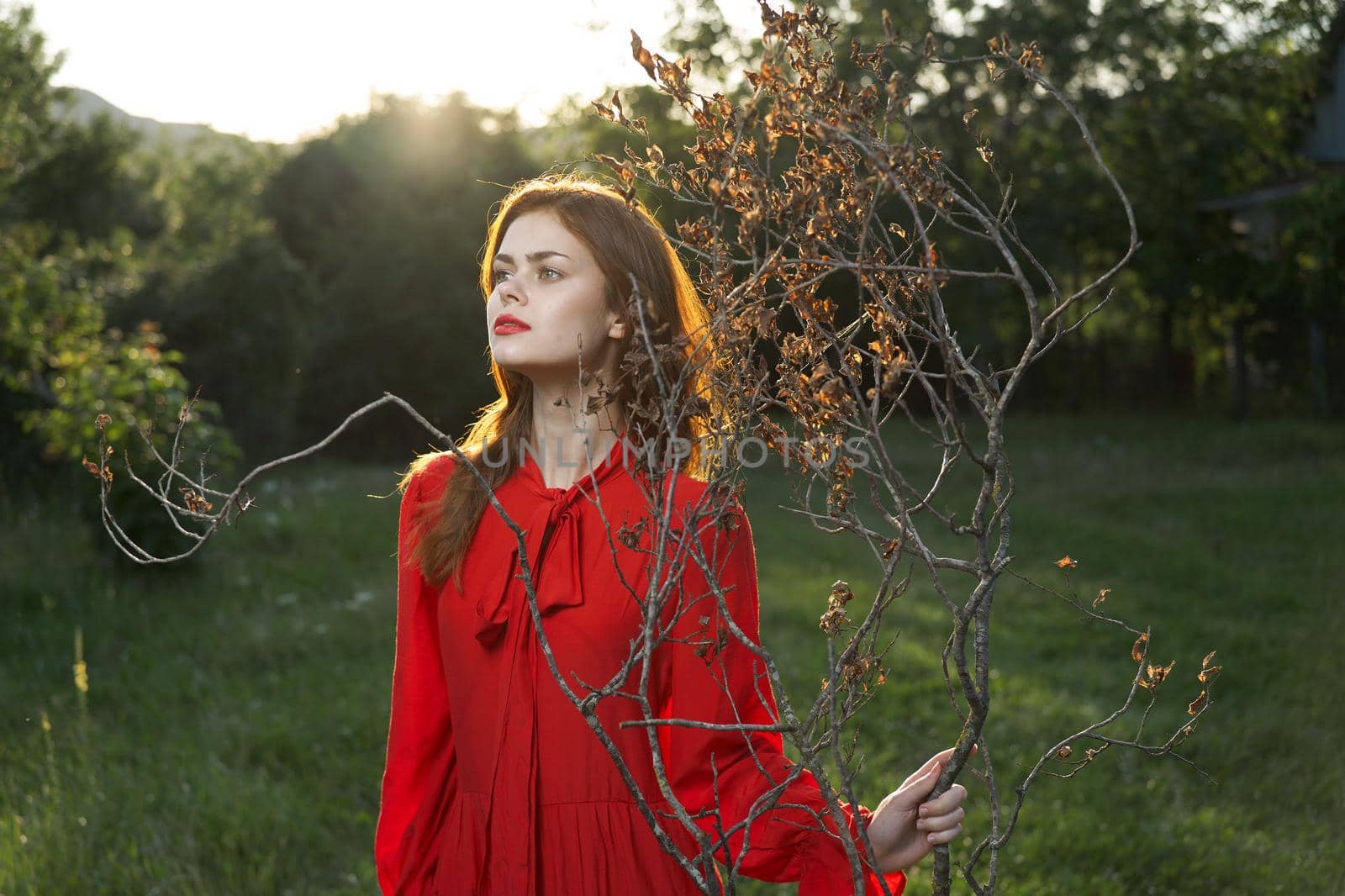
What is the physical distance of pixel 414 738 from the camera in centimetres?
228

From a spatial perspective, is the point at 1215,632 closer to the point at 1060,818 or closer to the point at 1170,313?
the point at 1060,818

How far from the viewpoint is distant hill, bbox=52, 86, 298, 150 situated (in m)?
22.3

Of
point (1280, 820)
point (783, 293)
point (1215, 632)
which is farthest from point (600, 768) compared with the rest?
point (1215, 632)

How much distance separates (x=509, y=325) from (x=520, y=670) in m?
0.59

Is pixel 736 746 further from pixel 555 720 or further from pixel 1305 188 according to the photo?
pixel 1305 188

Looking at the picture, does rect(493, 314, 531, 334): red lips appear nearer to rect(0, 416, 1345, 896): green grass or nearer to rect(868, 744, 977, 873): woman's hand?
rect(868, 744, 977, 873): woman's hand

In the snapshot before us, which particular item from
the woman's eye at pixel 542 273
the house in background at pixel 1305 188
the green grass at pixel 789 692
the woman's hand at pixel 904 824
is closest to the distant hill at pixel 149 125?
the green grass at pixel 789 692

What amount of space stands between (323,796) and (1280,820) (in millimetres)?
3789

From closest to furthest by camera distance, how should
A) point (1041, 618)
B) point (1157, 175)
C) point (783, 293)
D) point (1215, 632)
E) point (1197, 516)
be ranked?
point (783, 293)
point (1215, 632)
point (1041, 618)
point (1197, 516)
point (1157, 175)

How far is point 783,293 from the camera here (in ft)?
4.62

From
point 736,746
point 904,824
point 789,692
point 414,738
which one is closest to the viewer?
point 904,824

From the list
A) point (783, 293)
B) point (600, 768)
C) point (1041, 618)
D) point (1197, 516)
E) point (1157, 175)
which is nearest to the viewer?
point (783, 293)

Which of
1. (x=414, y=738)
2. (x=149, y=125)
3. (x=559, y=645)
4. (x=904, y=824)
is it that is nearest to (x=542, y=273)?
(x=559, y=645)

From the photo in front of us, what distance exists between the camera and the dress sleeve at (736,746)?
185 centimetres
